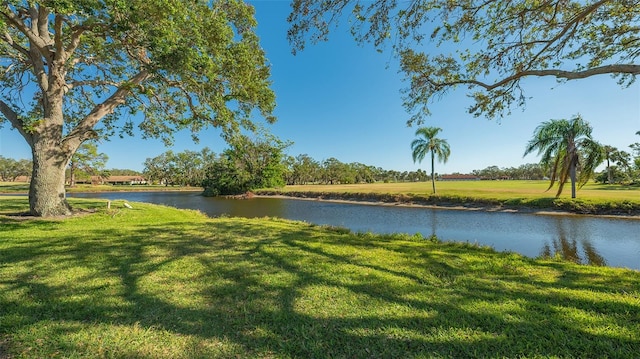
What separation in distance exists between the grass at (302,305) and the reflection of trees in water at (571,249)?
4194 mm

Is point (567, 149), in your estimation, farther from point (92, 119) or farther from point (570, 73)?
point (92, 119)

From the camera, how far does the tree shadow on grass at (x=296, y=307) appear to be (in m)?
2.39

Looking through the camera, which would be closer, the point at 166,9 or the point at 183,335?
the point at 183,335

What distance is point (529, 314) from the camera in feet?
9.64

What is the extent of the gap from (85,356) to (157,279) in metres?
1.86

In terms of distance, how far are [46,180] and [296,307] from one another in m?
10.7

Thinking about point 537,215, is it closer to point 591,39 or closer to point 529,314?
point 591,39

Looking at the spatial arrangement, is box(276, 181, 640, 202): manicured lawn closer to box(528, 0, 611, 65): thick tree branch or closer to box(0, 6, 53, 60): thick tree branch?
box(528, 0, 611, 65): thick tree branch

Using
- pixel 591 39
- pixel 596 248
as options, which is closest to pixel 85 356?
pixel 591 39

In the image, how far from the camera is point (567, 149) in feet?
63.0

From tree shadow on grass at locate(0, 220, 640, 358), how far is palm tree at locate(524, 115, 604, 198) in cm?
1939

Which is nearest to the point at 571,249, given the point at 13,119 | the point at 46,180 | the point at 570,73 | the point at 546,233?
the point at 546,233

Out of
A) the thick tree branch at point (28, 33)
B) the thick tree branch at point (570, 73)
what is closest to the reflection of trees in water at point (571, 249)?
the thick tree branch at point (570, 73)

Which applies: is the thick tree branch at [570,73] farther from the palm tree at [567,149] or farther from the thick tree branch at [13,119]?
the palm tree at [567,149]
